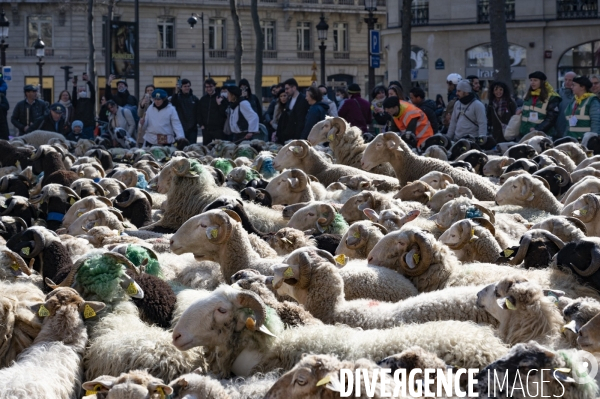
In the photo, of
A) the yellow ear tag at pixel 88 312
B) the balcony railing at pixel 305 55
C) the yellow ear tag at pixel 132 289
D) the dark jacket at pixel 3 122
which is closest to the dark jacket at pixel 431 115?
the dark jacket at pixel 3 122

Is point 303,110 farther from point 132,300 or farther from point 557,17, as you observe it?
point 557,17

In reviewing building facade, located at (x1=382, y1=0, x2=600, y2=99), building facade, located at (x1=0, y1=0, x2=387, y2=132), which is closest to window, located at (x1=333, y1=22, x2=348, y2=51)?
building facade, located at (x1=0, y1=0, x2=387, y2=132)

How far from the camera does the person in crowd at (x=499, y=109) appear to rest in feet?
53.0

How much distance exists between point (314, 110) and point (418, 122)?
62.0 inches

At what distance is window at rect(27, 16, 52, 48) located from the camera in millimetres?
51416

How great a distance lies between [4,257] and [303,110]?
395 inches

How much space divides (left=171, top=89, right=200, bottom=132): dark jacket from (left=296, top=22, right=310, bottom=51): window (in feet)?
125

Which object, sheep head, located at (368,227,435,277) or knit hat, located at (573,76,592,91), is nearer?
sheep head, located at (368,227,435,277)

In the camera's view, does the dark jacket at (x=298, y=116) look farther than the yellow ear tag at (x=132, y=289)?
Yes

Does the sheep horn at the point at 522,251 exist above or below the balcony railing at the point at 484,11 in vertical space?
below

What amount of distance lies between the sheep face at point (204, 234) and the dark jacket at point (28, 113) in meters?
13.5

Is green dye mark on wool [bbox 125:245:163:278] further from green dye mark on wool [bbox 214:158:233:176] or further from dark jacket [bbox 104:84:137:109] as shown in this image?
dark jacket [bbox 104:84:137:109]

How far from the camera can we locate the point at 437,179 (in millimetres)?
10859

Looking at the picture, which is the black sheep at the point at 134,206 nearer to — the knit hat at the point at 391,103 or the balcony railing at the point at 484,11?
the knit hat at the point at 391,103
